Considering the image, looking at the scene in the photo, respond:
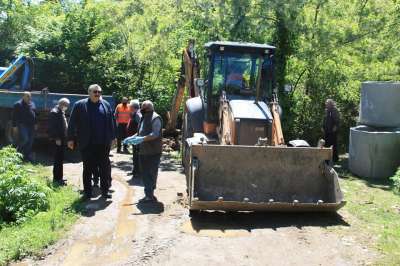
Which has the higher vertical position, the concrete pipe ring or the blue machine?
the blue machine

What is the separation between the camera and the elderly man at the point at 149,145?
349 inches

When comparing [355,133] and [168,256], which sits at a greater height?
[355,133]

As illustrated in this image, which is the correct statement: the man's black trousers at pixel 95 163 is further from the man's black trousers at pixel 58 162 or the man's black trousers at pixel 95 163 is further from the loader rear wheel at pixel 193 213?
the loader rear wheel at pixel 193 213

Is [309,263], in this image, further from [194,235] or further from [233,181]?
[233,181]

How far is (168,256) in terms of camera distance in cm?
625

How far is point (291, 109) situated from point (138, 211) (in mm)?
9822

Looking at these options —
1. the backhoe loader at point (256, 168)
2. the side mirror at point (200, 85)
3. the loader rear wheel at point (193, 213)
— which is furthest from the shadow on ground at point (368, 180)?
the loader rear wheel at point (193, 213)

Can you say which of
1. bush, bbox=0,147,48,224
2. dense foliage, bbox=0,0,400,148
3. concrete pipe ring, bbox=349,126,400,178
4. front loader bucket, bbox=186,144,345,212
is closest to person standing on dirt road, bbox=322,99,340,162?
concrete pipe ring, bbox=349,126,400,178

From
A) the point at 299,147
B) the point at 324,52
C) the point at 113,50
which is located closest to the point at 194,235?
the point at 299,147

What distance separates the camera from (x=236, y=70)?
10.5m

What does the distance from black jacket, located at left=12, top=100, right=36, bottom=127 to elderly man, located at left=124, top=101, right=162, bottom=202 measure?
4.69 meters

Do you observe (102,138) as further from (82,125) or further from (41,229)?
(41,229)

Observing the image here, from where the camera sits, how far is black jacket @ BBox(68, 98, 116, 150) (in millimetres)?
8867

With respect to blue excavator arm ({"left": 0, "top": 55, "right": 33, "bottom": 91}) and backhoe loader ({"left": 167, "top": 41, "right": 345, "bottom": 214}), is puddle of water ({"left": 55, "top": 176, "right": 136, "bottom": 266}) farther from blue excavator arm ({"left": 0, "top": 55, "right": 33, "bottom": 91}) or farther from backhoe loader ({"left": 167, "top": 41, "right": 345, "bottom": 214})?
blue excavator arm ({"left": 0, "top": 55, "right": 33, "bottom": 91})
